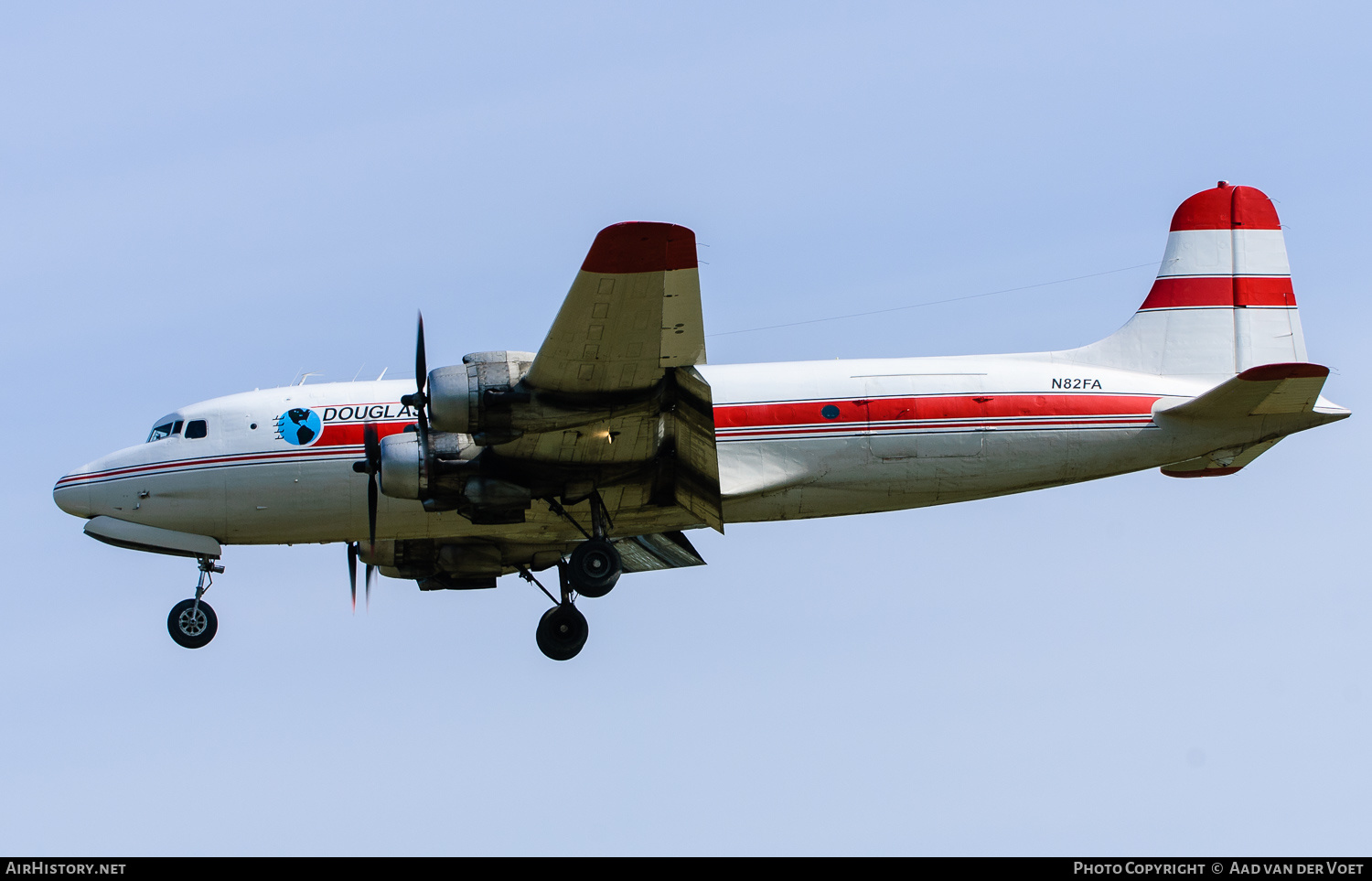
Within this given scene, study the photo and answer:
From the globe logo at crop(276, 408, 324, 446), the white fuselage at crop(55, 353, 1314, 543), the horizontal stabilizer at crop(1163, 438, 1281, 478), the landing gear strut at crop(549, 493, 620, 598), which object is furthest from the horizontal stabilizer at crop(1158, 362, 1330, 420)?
the globe logo at crop(276, 408, 324, 446)

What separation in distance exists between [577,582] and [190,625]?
6.44 metres

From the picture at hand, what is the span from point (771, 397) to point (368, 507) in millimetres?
6364

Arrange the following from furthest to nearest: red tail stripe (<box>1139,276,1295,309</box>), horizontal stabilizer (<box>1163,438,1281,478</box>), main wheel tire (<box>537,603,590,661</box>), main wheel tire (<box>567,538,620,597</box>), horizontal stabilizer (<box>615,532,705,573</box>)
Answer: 1. horizontal stabilizer (<box>615,532,705,573</box>)
2. red tail stripe (<box>1139,276,1295,309</box>)
3. main wheel tire (<box>537,603,590,661</box>)
4. horizontal stabilizer (<box>1163,438,1281,478</box>)
5. main wheel tire (<box>567,538,620,597</box>)

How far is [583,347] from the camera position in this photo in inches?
746

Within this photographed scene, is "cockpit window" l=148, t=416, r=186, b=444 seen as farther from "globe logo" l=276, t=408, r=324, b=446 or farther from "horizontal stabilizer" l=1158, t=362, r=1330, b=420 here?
"horizontal stabilizer" l=1158, t=362, r=1330, b=420

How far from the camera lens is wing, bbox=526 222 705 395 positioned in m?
17.6

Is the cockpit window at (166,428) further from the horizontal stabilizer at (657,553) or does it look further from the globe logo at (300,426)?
the horizontal stabilizer at (657,553)

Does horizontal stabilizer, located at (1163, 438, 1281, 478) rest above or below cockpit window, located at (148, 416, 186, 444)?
below

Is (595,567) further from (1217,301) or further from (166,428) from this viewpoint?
(1217,301)

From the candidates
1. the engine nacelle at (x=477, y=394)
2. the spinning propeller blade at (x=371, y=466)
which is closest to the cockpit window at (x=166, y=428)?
the spinning propeller blade at (x=371, y=466)

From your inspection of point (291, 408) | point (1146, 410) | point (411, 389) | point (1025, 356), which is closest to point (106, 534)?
point (291, 408)

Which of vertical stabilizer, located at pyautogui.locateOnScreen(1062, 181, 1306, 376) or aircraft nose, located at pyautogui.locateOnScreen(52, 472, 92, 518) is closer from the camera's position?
aircraft nose, located at pyautogui.locateOnScreen(52, 472, 92, 518)

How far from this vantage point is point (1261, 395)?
74.0 ft

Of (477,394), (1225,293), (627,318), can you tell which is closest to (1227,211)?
(1225,293)
